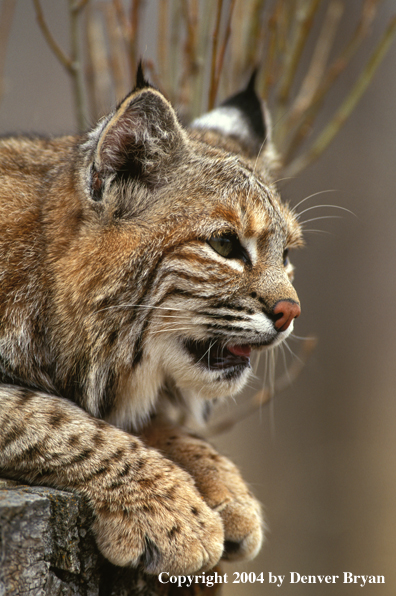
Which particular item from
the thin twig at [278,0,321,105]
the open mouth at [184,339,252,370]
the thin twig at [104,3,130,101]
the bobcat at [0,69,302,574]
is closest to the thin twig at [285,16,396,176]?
the thin twig at [278,0,321,105]

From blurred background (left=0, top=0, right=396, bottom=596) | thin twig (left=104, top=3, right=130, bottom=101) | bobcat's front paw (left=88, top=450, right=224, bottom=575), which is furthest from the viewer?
blurred background (left=0, top=0, right=396, bottom=596)

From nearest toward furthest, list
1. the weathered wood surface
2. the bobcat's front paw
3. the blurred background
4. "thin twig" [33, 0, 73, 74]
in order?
the weathered wood surface < the bobcat's front paw < "thin twig" [33, 0, 73, 74] < the blurred background

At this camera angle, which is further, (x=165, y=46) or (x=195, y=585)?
(x=165, y=46)

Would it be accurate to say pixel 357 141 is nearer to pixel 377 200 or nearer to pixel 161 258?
pixel 377 200

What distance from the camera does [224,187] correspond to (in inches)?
86.0

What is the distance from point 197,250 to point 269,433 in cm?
408

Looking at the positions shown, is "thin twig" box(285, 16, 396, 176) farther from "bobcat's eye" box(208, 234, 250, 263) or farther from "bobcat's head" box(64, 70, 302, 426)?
"bobcat's eye" box(208, 234, 250, 263)

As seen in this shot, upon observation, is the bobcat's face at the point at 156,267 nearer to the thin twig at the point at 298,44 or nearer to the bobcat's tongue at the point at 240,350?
the bobcat's tongue at the point at 240,350

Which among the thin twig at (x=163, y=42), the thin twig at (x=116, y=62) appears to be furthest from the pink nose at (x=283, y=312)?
the thin twig at (x=116, y=62)

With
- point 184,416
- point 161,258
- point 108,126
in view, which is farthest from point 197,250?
point 184,416

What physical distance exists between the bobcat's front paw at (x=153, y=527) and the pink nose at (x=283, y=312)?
2.00ft

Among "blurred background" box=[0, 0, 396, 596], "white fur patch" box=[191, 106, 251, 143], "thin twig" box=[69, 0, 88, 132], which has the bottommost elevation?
"blurred background" box=[0, 0, 396, 596]

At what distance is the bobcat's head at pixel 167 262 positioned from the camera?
81.0 inches

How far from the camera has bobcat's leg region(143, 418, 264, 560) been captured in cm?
218
